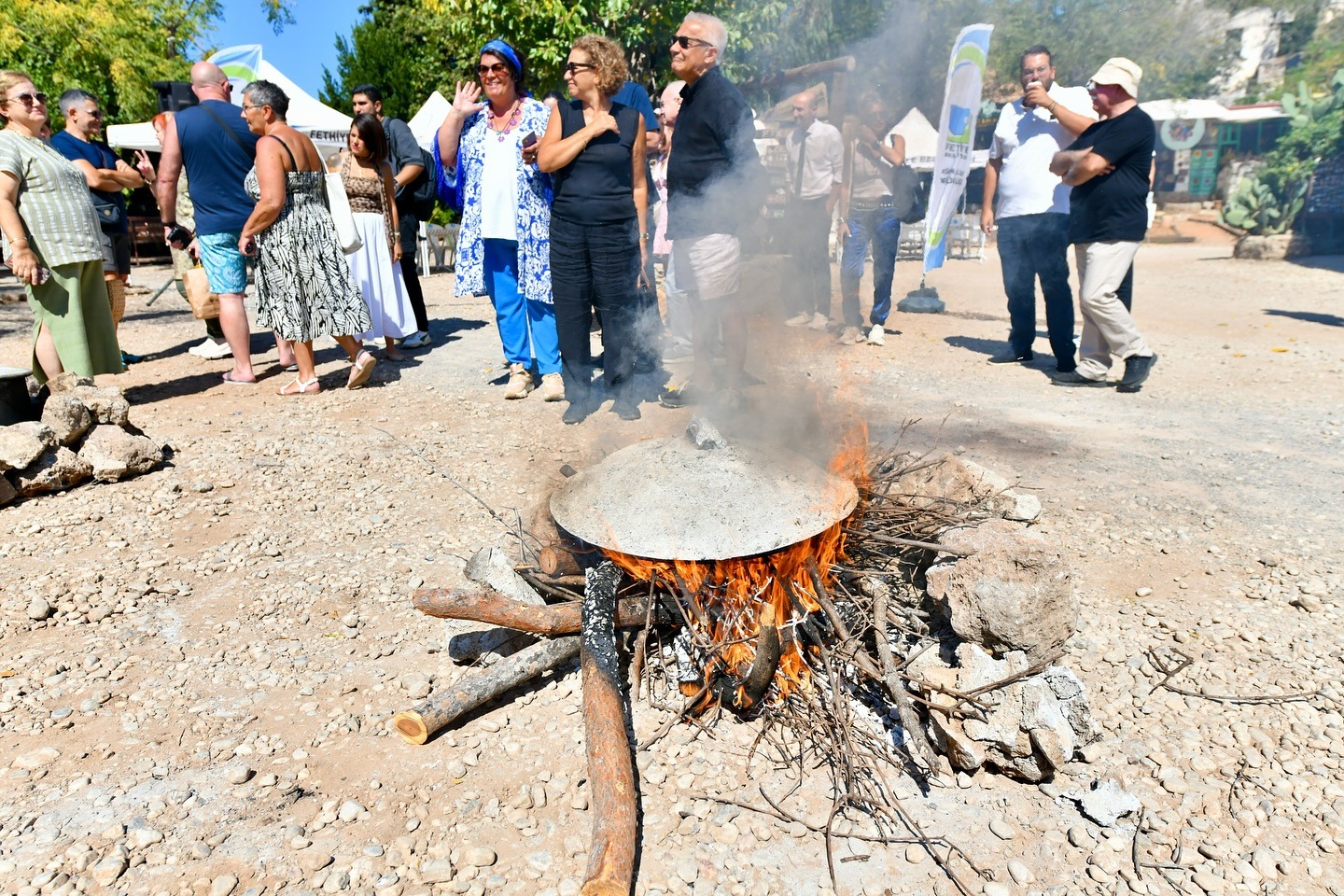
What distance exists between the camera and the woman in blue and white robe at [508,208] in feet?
15.6

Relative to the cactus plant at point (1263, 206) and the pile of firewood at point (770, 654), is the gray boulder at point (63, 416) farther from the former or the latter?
the cactus plant at point (1263, 206)

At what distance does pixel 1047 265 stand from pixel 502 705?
498cm

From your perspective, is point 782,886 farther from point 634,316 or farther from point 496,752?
point 634,316

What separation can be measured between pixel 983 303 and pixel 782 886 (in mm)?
8784

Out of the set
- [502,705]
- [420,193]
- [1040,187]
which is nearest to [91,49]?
[420,193]

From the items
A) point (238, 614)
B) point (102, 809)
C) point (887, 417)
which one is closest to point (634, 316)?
point (887, 417)

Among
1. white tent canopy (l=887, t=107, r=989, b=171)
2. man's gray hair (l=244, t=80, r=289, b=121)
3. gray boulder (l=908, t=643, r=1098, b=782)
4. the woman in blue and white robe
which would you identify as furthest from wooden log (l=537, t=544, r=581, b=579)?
white tent canopy (l=887, t=107, r=989, b=171)

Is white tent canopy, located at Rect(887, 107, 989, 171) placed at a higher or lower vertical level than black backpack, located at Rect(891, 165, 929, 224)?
higher

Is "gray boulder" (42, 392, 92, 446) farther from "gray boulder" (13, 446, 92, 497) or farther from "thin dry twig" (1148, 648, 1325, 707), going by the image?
"thin dry twig" (1148, 648, 1325, 707)

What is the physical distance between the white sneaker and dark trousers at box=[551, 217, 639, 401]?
3.56 m

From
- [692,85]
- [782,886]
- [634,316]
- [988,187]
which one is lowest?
[782,886]

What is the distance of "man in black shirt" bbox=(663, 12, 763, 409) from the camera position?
4297 millimetres

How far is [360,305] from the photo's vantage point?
18.2ft

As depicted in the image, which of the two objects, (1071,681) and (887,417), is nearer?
(1071,681)
